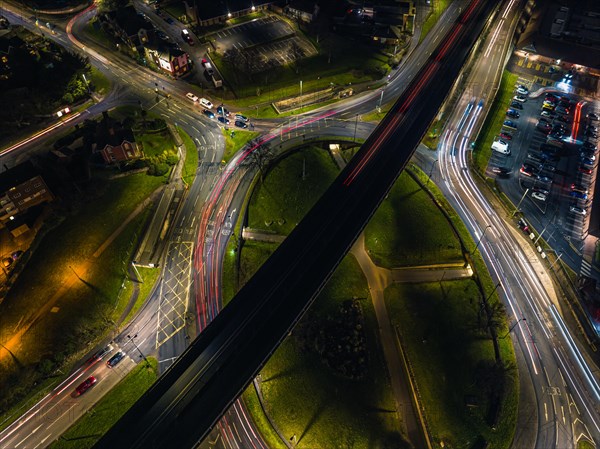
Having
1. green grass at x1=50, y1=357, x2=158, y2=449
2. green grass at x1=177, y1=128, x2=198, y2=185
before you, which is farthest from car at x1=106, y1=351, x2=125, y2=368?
green grass at x1=177, y1=128, x2=198, y2=185

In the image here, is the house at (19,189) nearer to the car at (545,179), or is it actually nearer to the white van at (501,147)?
the white van at (501,147)

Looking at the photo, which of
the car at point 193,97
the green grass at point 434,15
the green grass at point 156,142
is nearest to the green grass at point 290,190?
the green grass at point 156,142

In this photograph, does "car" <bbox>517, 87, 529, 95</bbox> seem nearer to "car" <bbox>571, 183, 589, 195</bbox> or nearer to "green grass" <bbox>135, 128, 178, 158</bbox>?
"car" <bbox>571, 183, 589, 195</bbox>

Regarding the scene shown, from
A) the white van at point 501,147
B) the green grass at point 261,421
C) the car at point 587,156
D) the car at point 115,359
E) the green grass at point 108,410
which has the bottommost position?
the green grass at point 261,421

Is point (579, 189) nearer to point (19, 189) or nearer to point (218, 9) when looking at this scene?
point (19, 189)

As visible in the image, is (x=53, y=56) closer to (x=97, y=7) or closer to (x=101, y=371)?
(x=97, y=7)

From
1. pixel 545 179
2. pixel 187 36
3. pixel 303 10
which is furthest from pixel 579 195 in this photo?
pixel 187 36

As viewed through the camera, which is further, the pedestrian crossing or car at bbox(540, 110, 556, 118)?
car at bbox(540, 110, 556, 118)
